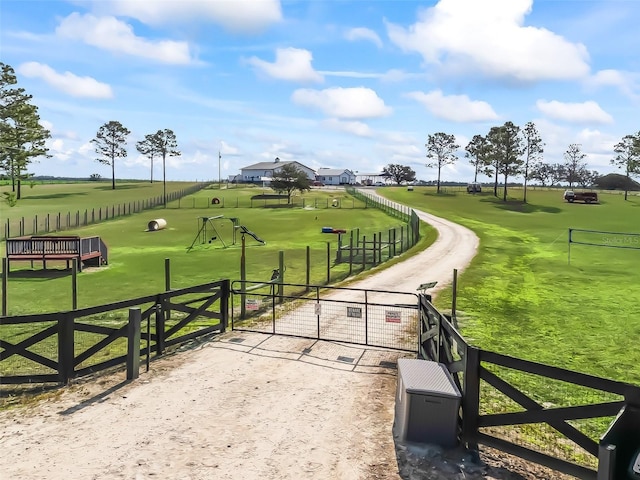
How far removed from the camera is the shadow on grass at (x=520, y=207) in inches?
2953

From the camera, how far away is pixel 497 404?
9.76m

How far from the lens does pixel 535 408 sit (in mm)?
6973

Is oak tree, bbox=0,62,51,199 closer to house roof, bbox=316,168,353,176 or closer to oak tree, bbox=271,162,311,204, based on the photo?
oak tree, bbox=271,162,311,204

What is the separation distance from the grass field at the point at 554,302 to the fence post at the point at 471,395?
6.16m

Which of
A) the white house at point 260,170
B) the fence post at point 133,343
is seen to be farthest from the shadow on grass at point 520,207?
the white house at point 260,170

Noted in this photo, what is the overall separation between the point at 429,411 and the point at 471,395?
0.69m

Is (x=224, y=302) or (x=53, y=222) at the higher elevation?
(x=224, y=302)

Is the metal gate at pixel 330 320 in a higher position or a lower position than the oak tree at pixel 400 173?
lower

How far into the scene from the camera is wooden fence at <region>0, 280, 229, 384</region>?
9.97 metres

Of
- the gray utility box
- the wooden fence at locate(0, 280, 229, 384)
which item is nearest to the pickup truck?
the wooden fence at locate(0, 280, 229, 384)

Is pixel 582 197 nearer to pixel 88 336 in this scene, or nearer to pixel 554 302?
pixel 554 302

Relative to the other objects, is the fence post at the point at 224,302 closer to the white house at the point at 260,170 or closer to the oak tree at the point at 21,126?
the oak tree at the point at 21,126

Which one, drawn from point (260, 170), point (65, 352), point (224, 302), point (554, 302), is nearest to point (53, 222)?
point (224, 302)

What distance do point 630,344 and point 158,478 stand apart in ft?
44.4
